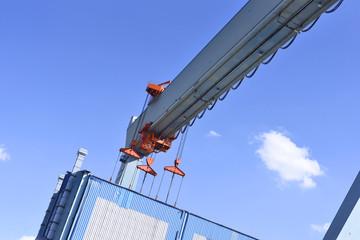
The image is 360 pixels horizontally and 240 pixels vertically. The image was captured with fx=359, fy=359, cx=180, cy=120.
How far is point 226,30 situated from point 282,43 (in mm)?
2684

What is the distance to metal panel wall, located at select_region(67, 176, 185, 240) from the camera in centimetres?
1338

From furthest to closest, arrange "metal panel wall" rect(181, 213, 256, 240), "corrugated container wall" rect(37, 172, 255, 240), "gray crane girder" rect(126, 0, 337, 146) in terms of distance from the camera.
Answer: "metal panel wall" rect(181, 213, 256, 240), "corrugated container wall" rect(37, 172, 255, 240), "gray crane girder" rect(126, 0, 337, 146)

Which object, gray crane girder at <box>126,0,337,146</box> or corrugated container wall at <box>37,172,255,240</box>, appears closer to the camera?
gray crane girder at <box>126,0,337,146</box>

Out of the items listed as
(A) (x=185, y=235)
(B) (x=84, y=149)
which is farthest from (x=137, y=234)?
(B) (x=84, y=149)

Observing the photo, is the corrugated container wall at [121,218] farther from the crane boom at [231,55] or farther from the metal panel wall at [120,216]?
the crane boom at [231,55]

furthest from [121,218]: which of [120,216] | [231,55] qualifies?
[231,55]

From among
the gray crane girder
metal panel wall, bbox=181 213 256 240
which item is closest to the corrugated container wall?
metal panel wall, bbox=181 213 256 240

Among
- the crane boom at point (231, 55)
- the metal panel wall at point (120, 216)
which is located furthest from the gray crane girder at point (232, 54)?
the metal panel wall at point (120, 216)

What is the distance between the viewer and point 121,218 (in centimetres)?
1402

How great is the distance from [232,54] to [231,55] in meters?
0.06

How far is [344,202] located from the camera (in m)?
5.81

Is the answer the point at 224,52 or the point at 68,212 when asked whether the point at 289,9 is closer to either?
the point at 224,52

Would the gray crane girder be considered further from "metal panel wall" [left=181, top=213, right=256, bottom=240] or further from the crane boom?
"metal panel wall" [left=181, top=213, right=256, bottom=240]

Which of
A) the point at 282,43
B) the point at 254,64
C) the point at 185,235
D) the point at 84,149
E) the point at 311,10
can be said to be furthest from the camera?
the point at 84,149
